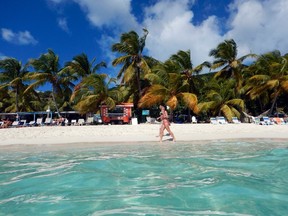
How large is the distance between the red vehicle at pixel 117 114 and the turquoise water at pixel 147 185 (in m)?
15.5

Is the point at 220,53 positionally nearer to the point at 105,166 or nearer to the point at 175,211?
the point at 105,166

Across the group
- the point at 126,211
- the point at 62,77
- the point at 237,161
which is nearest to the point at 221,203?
the point at 126,211

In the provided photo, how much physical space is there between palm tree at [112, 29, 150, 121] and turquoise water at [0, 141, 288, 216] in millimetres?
16988

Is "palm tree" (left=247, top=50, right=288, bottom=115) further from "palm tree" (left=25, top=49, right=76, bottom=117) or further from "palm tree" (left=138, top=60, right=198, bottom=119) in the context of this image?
"palm tree" (left=25, top=49, right=76, bottom=117)

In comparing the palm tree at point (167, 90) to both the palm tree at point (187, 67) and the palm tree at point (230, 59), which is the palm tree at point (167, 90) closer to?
the palm tree at point (187, 67)

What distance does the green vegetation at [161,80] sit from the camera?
23172mm

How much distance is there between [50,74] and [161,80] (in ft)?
35.6

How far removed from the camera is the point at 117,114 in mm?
23641

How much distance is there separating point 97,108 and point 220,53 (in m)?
12.7

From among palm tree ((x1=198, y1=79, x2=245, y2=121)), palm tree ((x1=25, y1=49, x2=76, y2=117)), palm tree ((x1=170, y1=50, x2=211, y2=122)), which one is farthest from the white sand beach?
palm tree ((x1=25, y1=49, x2=76, y2=117))

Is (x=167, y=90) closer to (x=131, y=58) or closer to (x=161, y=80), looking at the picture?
(x=161, y=80)

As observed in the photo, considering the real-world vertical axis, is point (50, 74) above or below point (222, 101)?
above

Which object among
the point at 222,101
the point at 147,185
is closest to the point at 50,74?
the point at 222,101

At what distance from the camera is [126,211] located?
3.46 m
